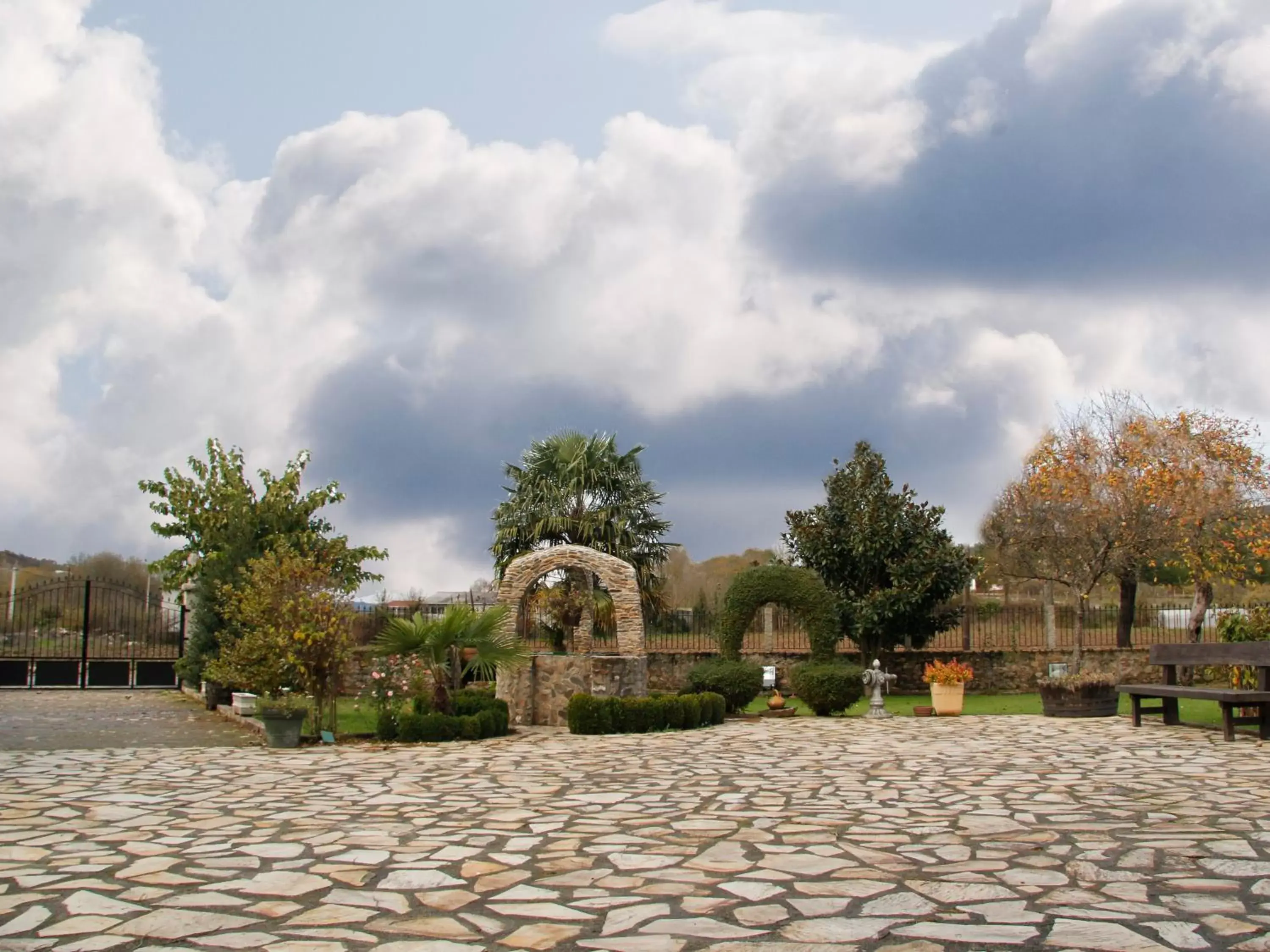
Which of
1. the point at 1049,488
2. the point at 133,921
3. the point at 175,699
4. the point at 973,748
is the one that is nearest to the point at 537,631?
the point at 175,699

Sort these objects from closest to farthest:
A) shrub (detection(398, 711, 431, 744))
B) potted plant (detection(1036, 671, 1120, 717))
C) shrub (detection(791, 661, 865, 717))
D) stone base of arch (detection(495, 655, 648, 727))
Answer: shrub (detection(398, 711, 431, 744)) < stone base of arch (detection(495, 655, 648, 727)) < potted plant (detection(1036, 671, 1120, 717)) < shrub (detection(791, 661, 865, 717))

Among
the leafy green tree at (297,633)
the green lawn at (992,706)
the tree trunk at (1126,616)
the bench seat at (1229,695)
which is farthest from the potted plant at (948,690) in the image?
the tree trunk at (1126,616)

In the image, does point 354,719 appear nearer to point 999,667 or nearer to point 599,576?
point 599,576

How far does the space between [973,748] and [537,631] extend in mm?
15253

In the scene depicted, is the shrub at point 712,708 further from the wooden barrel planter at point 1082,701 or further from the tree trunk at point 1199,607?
the tree trunk at point 1199,607

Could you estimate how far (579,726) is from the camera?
13.5 metres

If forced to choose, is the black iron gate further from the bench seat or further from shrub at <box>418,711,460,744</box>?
the bench seat

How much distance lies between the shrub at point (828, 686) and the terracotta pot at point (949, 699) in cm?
124

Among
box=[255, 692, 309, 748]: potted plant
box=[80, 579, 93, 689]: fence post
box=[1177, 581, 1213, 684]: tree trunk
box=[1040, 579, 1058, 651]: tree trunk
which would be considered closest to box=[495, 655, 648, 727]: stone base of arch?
box=[255, 692, 309, 748]: potted plant

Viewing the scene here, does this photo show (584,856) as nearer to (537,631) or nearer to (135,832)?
(135,832)

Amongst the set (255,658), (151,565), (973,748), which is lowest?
(973,748)

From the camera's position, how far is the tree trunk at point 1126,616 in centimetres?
2461

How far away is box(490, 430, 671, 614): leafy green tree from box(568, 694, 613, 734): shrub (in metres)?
12.6

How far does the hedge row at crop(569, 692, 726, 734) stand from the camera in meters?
13.4
